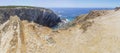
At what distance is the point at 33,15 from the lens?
442ft

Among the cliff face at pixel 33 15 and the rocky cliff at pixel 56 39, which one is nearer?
the rocky cliff at pixel 56 39

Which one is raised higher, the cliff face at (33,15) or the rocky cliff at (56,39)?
the rocky cliff at (56,39)

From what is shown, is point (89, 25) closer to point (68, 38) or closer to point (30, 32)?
point (68, 38)

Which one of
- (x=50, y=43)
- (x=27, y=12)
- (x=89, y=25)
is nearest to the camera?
(x=50, y=43)

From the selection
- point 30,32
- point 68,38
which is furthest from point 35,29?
point 68,38

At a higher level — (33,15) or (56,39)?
(56,39)

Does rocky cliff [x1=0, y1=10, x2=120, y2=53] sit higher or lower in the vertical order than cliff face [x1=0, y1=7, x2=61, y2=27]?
higher

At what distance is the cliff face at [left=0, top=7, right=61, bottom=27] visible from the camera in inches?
4752

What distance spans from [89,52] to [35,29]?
12.1ft

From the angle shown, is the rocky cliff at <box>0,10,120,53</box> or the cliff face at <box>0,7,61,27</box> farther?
the cliff face at <box>0,7,61,27</box>

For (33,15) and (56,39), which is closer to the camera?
(56,39)

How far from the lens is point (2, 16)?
11744 centimetres

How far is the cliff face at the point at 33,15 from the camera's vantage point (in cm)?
12070

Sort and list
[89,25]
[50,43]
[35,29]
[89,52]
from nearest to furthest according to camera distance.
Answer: [89,52] < [50,43] < [35,29] < [89,25]
